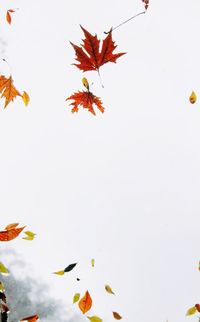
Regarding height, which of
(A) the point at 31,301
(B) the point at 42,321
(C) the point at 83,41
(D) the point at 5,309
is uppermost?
(C) the point at 83,41

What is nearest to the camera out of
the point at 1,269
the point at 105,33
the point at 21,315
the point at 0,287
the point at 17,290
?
the point at 105,33

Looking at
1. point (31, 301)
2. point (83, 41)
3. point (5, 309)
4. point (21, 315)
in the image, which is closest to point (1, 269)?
point (5, 309)

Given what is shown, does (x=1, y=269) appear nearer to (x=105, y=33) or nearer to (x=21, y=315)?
(x=105, y=33)

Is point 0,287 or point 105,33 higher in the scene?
point 105,33

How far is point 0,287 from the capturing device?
3.71 metres

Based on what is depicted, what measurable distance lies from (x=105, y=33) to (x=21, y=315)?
210ft

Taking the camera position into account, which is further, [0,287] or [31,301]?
[31,301]

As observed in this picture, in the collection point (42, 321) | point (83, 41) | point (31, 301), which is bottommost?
point (42, 321)

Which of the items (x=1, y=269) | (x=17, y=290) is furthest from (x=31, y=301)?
(x=1, y=269)

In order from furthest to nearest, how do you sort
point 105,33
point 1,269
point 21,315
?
point 21,315 < point 1,269 < point 105,33

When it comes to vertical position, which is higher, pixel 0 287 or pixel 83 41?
pixel 83 41

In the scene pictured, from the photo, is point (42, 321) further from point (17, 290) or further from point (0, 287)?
point (0, 287)

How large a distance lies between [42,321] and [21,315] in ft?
30.1

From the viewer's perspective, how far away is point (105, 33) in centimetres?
304
